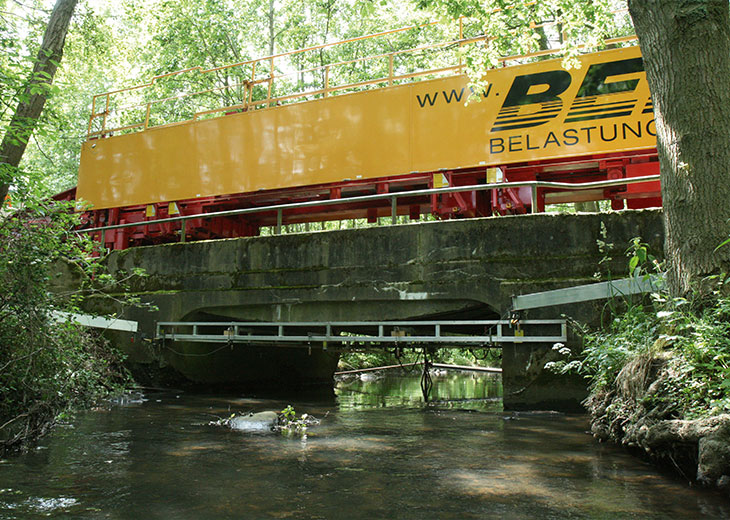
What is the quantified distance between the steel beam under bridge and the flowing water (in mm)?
1053

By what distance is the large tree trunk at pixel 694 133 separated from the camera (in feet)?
16.6

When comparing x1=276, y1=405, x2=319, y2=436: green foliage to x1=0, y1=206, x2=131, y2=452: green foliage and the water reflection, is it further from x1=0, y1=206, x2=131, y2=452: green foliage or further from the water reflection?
x1=0, y1=206, x2=131, y2=452: green foliage

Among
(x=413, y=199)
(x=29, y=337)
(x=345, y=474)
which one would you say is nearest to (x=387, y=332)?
(x=413, y=199)

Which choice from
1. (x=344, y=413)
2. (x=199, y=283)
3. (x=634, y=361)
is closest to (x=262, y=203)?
(x=199, y=283)

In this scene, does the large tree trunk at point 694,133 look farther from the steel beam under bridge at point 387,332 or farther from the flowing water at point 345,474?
the steel beam under bridge at point 387,332

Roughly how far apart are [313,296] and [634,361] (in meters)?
5.18

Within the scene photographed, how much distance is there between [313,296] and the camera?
9.18 m

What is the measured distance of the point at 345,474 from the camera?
4.69m

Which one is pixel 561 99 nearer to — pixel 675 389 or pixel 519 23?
pixel 519 23

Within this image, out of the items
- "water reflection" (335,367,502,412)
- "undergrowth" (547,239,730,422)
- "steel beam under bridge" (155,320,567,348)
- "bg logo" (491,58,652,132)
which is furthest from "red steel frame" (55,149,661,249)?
"undergrowth" (547,239,730,422)

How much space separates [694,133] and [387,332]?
580 cm

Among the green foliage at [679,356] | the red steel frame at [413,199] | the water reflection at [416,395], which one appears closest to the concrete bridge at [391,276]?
the red steel frame at [413,199]

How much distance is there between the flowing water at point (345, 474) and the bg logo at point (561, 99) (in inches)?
206

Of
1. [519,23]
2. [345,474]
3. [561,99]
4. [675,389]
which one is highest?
[519,23]
